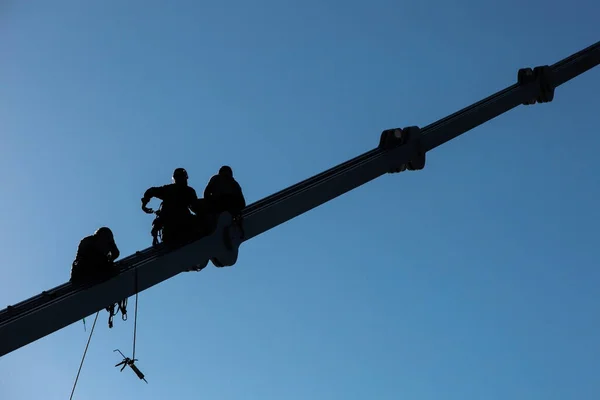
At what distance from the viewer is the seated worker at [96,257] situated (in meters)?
8.94

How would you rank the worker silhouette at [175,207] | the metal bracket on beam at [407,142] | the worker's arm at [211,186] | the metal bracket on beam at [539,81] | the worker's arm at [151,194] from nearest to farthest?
the worker silhouette at [175,207] → the worker's arm at [151,194] → the worker's arm at [211,186] → the metal bracket on beam at [407,142] → the metal bracket on beam at [539,81]

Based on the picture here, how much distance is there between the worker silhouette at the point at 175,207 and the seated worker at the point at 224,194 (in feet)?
0.79

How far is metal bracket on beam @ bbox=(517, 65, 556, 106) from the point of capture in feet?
55.7

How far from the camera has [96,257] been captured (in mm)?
9094

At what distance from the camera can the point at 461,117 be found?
14.7m

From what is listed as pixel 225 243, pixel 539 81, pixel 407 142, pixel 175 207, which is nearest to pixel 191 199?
pixel 175 207

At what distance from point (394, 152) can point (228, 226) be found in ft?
13.0

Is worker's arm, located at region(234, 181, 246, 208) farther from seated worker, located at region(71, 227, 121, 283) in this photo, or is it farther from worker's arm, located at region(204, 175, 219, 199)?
seated worker, located at region(71, 227, 121, 283)

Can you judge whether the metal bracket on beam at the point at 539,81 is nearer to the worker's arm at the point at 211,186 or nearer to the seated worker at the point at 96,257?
the worker's arm at the point at 211,186

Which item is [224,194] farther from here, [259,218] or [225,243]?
[225,243]

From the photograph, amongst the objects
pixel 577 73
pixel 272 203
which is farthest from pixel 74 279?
pixel 577 73

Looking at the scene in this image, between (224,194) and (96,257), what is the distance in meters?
2.18

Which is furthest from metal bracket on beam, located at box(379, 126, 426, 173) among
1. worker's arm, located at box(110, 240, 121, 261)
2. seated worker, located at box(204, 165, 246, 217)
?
worker's arm, located at box(110, 240, 121, 261)

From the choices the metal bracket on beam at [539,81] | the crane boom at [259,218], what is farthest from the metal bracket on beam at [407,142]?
the metal bracket on beam at [539,81]
